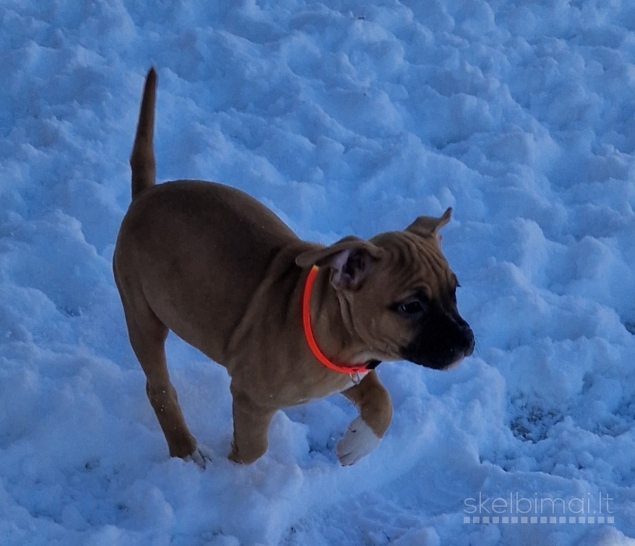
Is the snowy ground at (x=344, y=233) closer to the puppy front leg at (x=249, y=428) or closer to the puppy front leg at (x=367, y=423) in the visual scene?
the puppy front leg at (x=249, y=428)

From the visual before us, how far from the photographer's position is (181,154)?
15.2 feet

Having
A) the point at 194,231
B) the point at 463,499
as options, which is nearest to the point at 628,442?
the point at 463,499

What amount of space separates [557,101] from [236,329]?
341 cm

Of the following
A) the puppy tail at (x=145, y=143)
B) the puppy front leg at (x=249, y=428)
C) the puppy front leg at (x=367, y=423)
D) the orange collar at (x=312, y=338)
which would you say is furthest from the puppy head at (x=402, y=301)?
the puppy tail at (x=145, y=143)

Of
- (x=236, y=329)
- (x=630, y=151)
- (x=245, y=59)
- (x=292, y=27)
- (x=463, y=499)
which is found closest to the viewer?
(x=236, y=329)

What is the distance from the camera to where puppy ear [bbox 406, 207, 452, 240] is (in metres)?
2.85

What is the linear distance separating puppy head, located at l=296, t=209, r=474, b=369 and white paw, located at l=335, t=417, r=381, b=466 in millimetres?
482

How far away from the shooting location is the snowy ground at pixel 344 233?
3.17m

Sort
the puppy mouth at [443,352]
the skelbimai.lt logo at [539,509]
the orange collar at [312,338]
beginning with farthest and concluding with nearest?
→ the skelbimai.lt logo at [539,509] < the orange collar at [312,338] < the puppy mouth at [443,352]

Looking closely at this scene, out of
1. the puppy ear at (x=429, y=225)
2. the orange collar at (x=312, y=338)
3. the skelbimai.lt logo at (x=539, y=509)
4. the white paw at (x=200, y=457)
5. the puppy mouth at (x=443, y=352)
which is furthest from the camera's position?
the white paw at (x=200, y=457)

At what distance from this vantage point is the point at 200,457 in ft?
10.7

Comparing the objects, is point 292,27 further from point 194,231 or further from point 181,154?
point 194,231

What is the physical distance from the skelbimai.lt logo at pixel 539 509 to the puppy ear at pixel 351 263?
1.29 m

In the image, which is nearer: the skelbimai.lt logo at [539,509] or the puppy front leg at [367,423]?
the puppy front leg at [367,423]
